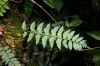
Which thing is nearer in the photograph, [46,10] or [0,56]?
[0,56]

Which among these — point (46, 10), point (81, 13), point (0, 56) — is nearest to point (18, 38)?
point (0, 56)

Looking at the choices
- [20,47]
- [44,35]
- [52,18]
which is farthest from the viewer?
[52,18]

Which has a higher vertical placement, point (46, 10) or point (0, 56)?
point (46, 10)

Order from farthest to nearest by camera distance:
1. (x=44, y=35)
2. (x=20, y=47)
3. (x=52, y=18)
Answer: (x=52, y=18), (x=20, y=47), (x=44, y=35)

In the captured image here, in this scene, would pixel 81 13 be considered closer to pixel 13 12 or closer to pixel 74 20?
pixel 74 20

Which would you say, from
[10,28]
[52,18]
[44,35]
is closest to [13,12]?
[10,28]

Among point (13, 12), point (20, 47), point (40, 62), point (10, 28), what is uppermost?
point (13, 12)
